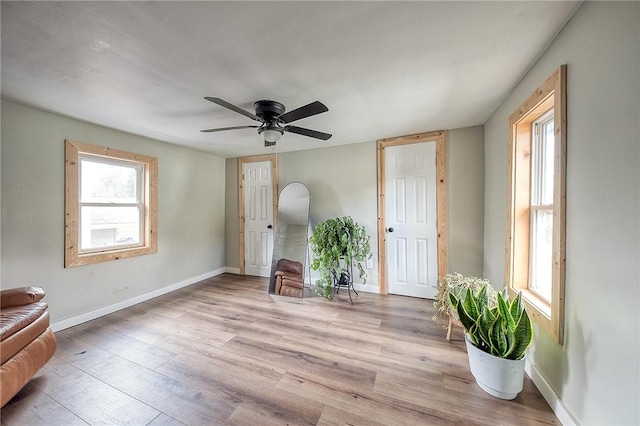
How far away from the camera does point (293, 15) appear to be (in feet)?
3.97

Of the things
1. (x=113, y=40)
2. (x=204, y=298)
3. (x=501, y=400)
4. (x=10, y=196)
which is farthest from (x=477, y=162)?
(x=10, y=196)

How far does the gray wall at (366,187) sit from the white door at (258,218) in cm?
26

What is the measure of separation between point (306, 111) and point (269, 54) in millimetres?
455

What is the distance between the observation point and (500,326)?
1535 mm

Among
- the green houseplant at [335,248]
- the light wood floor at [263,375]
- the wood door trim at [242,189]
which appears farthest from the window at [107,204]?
the green houseplant at [335,248]

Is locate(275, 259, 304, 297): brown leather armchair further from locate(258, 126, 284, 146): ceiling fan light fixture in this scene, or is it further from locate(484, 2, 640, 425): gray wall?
locate(484, 2, 640, 425): gray wall

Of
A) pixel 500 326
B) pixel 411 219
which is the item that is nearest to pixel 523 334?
pixel 500 326

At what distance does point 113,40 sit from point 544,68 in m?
2.68

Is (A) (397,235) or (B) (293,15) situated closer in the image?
(B) (293,15)

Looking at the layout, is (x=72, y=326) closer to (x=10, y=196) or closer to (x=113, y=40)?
(x=10, y=196)

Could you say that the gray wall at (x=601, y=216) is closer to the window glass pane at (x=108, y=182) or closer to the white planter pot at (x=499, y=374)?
the white planter pot at (x=499, y=374)

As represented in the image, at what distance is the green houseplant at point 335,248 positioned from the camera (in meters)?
3.22

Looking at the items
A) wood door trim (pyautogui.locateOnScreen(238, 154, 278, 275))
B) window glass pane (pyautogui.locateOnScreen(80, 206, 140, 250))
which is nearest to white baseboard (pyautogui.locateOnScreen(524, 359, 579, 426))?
wood door trim (pyautogui.locateOnScreen(238, 154, 278, 275))

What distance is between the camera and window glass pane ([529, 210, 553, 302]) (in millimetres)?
1763
